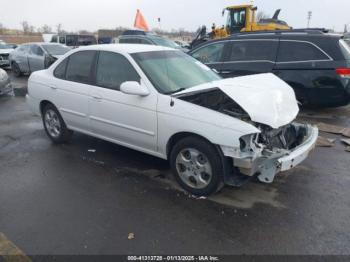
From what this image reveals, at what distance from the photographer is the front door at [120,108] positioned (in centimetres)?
404

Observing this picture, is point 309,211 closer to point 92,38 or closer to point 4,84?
point 4,84

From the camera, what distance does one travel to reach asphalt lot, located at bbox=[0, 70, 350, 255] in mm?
2941

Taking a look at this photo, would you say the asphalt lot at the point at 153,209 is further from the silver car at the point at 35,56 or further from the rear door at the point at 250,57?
the silver car at the point at 35,56

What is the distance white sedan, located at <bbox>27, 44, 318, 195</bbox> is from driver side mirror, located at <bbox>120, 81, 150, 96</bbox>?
1cm

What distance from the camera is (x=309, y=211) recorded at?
11.4 feet

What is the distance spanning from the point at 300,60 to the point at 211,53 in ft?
7.57

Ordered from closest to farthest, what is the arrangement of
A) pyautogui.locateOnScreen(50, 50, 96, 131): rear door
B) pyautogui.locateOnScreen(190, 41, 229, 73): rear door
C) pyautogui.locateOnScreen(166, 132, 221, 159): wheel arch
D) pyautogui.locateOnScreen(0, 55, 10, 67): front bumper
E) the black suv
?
1. pyautogui.locateOnScreen(166, 132, 221, 159): wheel arch
2. pyautogui.locateOnScreen(50, 50, 96, 131): rear door
3. the black suv
4. pyautogui.locateOnScreen(190, 41, 229, 73): rear door
5. pyautogui.locateOnScreen(0, 55, 10, 67): front bumper

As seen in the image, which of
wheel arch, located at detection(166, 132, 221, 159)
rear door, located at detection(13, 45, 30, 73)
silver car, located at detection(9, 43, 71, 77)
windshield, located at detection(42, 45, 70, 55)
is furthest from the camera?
rear door, located at detection(13, 45, 30, 73)

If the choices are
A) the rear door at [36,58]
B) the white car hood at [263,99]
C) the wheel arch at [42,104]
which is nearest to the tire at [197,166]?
the white car hood at [263,99]

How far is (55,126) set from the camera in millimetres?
Result: 5613

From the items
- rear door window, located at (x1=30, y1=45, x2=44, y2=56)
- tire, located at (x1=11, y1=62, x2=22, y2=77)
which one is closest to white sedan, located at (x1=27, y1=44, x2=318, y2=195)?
rear door window, located at (x1=30, y1=45, x2=44, y2=56)

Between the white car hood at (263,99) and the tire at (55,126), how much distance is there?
2.65m

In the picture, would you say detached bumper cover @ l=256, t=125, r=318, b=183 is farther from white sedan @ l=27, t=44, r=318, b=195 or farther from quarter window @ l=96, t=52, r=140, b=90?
quarter window @ l=96, t=52, r=140, b=90

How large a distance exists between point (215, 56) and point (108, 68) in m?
4.33
